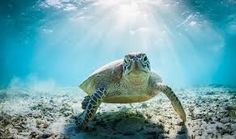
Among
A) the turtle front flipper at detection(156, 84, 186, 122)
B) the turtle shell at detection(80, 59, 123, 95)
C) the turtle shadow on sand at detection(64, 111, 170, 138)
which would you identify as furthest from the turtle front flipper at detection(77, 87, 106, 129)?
the turtle front flipper at detection(156, 84, 186, 122)

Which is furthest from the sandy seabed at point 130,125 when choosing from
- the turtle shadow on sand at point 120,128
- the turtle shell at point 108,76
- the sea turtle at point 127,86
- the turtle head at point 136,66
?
the turtle head at point 136,66

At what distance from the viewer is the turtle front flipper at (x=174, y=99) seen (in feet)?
18.8

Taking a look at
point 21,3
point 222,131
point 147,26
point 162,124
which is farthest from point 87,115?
point 147,26

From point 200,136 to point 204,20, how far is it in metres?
26.0

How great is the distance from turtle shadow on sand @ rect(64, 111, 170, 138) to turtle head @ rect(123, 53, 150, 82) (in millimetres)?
955

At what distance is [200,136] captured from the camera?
4.92m

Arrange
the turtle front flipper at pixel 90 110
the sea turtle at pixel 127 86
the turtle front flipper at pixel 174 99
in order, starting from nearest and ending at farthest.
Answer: the turtle front flipper at pixel 90 110 < the sea turtle at pixel 127 86 < the turtle front flipper at pixel 174 99

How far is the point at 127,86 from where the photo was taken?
19.2ft

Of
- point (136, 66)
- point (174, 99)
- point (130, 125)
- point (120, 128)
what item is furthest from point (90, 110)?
point (174, 99)

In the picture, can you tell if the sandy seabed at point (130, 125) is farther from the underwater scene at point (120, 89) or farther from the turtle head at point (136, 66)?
the turtle head at point (136, 66)

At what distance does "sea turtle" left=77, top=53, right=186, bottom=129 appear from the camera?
17.2 feet

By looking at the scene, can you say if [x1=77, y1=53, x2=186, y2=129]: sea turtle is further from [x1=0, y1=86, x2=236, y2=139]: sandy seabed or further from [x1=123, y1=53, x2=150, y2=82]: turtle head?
[x1=0, y1=86, x2=236, y2=139]: sandy seabed

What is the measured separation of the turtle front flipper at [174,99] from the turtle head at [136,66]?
765mm

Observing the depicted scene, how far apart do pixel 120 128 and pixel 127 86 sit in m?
0.94
